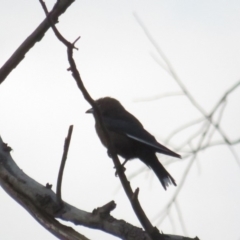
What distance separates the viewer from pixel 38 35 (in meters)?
3.36

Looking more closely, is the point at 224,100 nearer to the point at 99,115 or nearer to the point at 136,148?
the point at 99,115

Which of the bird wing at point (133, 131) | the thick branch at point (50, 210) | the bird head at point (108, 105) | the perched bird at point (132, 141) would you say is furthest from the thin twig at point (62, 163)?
the bird head at point (108, 105)

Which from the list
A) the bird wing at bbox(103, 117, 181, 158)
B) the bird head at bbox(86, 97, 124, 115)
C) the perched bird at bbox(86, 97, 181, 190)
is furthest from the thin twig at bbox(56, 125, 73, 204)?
the bird head at bbox(86, 97, 124, 115)

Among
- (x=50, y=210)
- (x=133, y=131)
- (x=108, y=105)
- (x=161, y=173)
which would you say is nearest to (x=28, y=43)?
(x=50, y=210)

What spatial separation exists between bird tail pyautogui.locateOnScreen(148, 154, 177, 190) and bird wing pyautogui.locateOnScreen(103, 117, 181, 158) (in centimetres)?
21

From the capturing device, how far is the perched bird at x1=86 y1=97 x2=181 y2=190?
198 inches

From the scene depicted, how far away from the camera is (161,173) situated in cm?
508

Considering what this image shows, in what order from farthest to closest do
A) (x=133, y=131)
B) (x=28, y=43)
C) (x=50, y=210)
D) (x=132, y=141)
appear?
(x=133, y=131) → (x=132, y=141) → (x=28, y=43) → (x=50, y=210)

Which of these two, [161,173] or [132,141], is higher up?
[132,141]

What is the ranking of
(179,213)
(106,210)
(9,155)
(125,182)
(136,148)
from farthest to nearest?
(136,148) < (179,213) < (9,155) < (106,210) < (125,182)

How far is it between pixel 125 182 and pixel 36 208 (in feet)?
2.36

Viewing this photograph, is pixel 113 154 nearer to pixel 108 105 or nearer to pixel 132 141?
pixel 132 141

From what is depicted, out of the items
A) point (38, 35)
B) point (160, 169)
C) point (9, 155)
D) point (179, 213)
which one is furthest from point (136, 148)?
point (38, 35)

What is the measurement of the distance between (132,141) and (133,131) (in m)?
0.18
